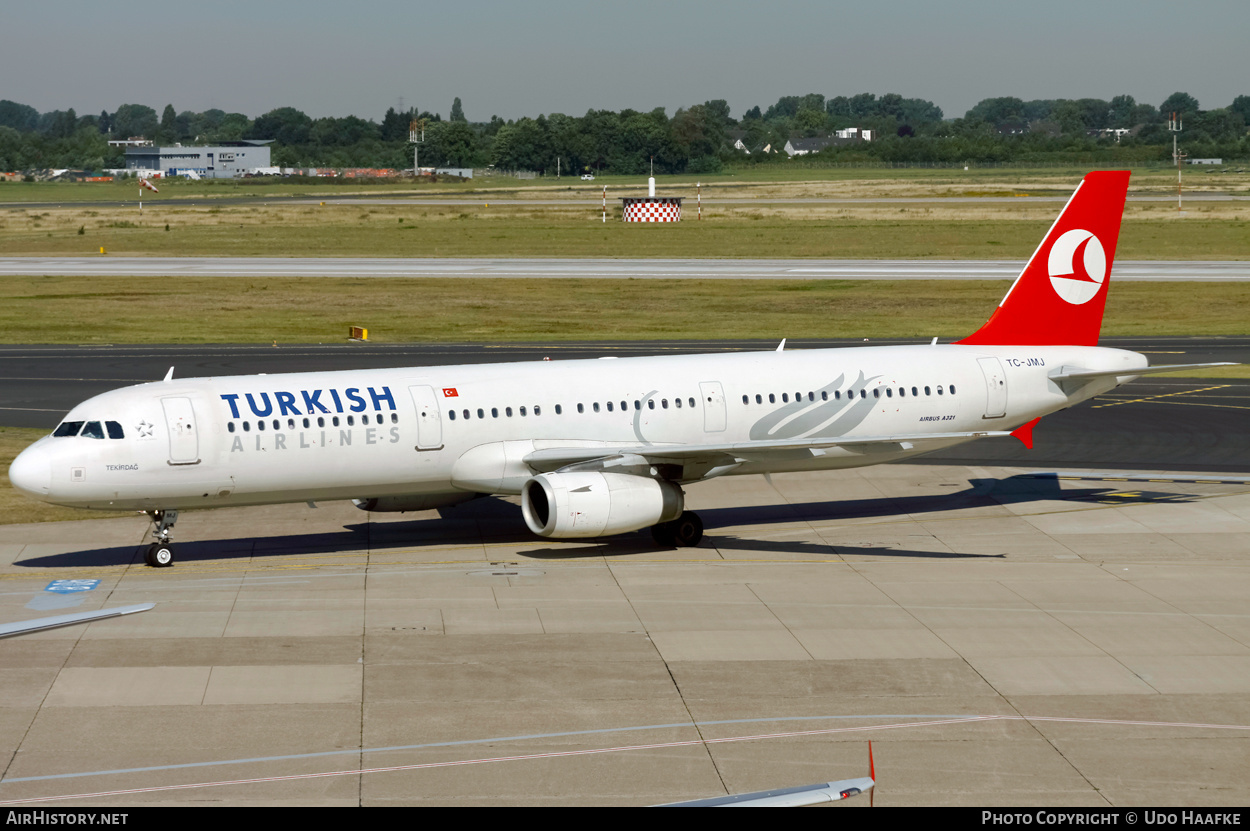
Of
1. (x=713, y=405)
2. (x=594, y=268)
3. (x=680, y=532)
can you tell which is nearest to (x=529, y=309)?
(x=594, y=268)

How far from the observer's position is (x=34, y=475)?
90.9 ft

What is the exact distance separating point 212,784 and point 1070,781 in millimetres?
10839

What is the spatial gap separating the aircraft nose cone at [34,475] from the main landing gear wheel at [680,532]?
1281 centimetres

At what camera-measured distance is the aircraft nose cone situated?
27703mm

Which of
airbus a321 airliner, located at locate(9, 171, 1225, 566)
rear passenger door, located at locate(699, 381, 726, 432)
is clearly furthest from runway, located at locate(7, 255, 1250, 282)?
rear passenger door, located at locate(699, 381, 726, 432)

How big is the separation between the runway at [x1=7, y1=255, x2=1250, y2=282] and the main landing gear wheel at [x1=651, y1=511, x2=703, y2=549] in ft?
195

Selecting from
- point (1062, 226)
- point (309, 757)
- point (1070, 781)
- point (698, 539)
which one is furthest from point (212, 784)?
point (1062, 226)

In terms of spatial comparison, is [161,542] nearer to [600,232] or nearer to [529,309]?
[529,309]

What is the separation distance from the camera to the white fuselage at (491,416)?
28.5 meters

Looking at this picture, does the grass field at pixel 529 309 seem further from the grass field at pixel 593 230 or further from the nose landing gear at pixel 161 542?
the nose landing gear at pixel 161 542

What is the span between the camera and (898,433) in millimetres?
34031

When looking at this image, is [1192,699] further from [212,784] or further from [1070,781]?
[212,784]

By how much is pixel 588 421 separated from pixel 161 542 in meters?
9.57

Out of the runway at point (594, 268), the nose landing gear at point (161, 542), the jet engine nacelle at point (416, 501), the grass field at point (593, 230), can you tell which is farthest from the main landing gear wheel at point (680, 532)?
the grass field at point (593, 230)
